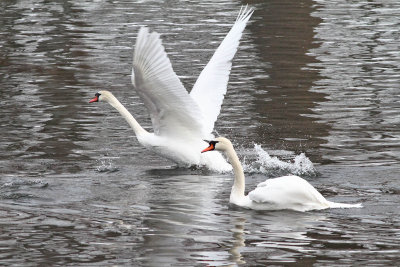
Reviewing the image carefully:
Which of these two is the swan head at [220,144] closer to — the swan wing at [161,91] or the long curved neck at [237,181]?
the long curved neck at [237,181]

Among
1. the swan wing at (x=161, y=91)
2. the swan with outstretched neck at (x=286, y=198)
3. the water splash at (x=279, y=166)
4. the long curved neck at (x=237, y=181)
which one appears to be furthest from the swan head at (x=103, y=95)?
the swan with outstretched neck at (x=286, y=198)

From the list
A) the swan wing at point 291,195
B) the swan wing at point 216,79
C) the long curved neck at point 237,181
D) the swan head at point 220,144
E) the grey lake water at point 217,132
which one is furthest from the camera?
the swan wing at point 216,79

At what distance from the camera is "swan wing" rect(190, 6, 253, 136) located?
1358 centimetres

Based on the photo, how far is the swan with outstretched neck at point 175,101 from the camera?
12023 millimetres

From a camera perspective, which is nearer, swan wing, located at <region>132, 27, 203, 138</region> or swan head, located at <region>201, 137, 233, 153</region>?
swan head, located at <region>201, 137, 233, 153</region>

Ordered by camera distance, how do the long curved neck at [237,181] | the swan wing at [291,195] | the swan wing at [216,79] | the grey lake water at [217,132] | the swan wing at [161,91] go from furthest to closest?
the swan wing at [216,79] → the swan wing at [161,91] → the long curved neck at [237,181] → the swan wing at [291,195] → the grey lake water at [217,132]

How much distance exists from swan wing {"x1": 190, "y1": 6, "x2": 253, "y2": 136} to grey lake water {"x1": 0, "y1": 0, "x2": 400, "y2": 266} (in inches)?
28.1

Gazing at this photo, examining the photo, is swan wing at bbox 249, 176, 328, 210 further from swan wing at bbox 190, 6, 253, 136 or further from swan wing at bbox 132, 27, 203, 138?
swan wing at bbox 190, 6, 253, 136

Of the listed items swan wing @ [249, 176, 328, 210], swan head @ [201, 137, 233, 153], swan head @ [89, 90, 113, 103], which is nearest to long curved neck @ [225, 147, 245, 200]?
swan head @ [201, 137, 233, 153]

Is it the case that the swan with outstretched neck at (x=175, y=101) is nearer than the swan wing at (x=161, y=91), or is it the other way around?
the swan wing at (x=161, y=91)

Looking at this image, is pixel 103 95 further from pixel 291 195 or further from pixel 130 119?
pixel 291 195

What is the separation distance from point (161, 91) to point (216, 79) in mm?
1666

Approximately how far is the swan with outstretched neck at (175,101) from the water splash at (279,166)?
410 millimetres

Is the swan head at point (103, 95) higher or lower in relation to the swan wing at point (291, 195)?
higher
